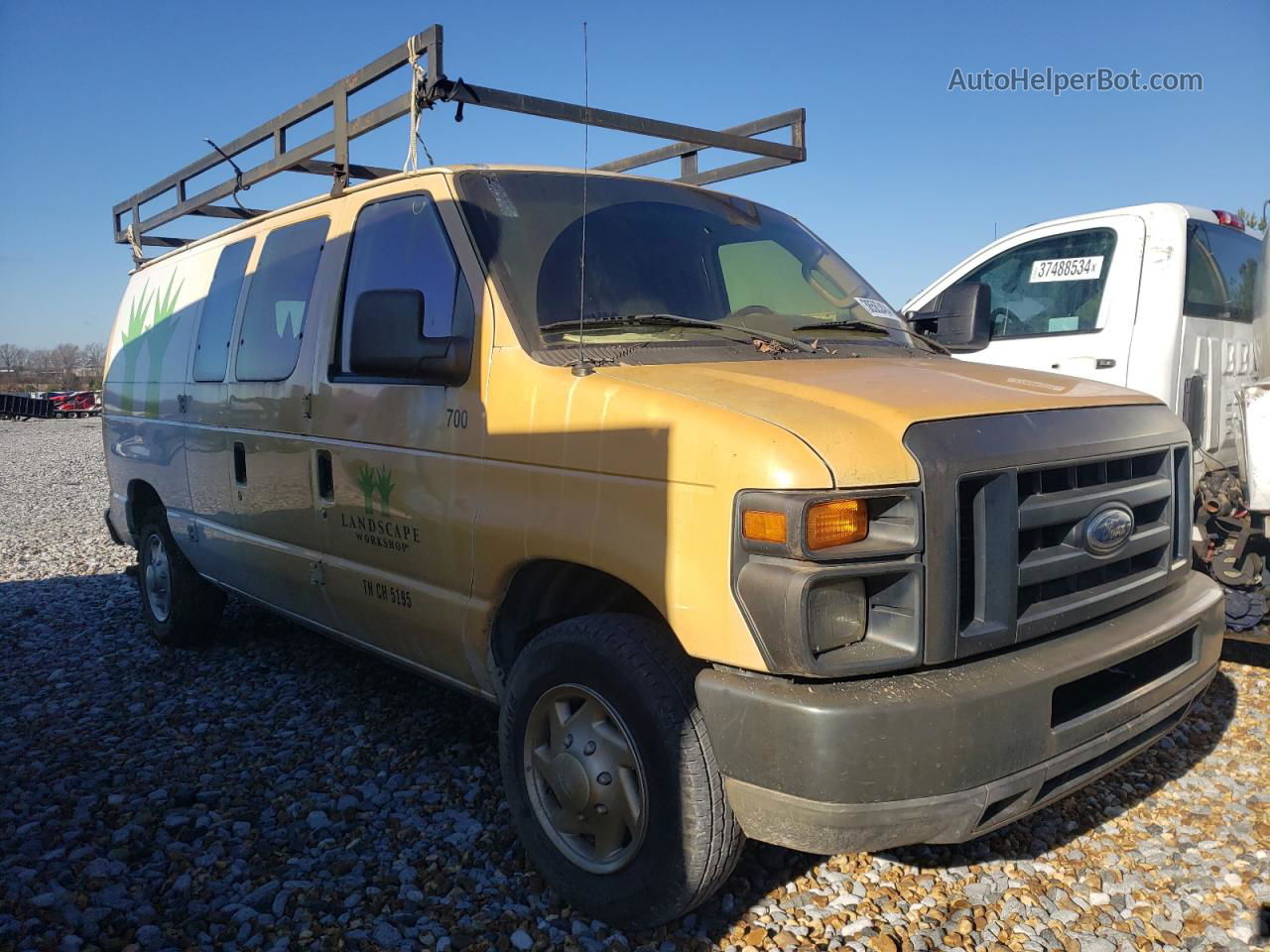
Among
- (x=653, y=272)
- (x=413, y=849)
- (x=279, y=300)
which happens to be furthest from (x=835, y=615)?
(x=279, y=300)

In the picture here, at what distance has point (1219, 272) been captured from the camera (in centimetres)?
540

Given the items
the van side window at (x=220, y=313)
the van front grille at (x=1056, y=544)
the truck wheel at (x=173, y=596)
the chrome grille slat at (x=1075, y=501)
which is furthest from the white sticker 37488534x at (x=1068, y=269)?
the truck wheel at (x=173, y=596)

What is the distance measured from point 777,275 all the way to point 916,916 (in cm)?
229

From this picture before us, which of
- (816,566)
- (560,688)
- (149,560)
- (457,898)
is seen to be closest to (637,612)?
(560,688)

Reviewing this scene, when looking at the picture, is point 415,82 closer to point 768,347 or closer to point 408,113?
point 408,113

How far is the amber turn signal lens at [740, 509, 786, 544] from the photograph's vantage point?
84.0 inches

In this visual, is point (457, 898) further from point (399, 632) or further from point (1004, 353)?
point (1004, 353)

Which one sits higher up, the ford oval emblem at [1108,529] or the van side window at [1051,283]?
the van side window at [1051,283]

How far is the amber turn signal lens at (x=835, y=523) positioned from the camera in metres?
2.13

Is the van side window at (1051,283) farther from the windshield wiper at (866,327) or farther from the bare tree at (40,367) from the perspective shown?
the bare tree at (40,367)

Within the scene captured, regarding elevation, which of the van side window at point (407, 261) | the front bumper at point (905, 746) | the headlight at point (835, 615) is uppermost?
the van side window at point (407, 261)

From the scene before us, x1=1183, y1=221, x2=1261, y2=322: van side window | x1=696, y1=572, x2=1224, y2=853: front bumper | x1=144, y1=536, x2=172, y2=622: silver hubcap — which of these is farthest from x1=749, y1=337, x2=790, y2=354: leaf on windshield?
x1=144, y1=536, x2=172, y2=622: silver hubcap

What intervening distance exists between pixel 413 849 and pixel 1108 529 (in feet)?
7.75

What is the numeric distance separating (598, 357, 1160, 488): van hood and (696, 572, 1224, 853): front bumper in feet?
1.62
